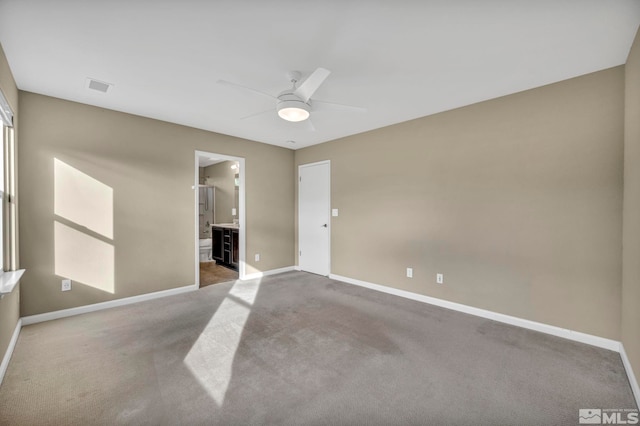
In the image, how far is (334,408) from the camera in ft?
5.66

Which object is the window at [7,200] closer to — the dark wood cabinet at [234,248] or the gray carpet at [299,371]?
the gray carpet at [299,371]

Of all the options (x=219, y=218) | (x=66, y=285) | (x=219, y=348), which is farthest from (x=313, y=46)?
(x=219, y=218)

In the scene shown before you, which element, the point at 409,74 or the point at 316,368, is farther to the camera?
the point at 409,74

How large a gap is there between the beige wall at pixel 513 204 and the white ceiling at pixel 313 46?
35 centimetres

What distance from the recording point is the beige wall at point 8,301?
6.94ft

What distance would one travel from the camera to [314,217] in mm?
5246

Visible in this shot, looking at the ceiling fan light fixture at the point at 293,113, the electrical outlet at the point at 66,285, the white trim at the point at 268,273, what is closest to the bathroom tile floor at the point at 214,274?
the white trim at the point at 268,273

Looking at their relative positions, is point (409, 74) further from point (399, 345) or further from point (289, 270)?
point (289, 270)

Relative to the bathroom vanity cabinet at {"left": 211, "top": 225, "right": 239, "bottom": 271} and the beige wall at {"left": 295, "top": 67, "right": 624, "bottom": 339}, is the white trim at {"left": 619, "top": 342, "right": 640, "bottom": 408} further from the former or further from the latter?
the bathroom vanity cabinet at {"left": 211, "top": 225, "right": 239, "bottom": 271}

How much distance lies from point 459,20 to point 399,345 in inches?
103

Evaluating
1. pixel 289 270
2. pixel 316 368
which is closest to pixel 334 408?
pixel 316 368

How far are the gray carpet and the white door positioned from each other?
1.88 m

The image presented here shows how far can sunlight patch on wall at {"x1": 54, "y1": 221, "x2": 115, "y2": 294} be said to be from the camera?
3090 mm

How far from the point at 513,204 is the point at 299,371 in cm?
274
